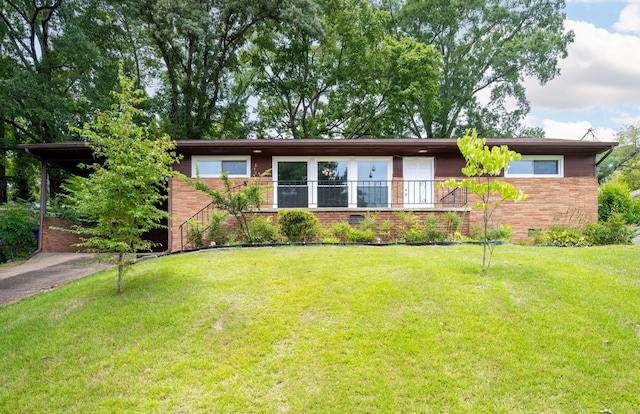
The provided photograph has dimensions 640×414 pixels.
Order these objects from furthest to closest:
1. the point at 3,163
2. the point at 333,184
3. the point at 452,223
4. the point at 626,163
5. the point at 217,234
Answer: the point at 626,163 → the point at 3,163 → the point at 333,184 → the point at 452,223 → the point at 217,234

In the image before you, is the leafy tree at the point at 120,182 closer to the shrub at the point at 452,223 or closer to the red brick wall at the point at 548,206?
the shrub at the point at 452,223

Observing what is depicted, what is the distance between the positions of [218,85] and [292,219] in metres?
14.7

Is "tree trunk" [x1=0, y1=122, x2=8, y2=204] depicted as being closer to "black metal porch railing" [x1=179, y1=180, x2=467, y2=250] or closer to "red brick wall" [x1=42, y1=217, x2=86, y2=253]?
"red brick wall" [x1=42, y1=217, x2=86, y2=253]

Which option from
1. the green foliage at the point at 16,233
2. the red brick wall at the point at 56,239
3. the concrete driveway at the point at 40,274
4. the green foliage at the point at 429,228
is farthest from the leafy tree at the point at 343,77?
the concrete driveway at the point at 40,274

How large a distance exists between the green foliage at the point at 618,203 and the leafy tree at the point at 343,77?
1018 cm

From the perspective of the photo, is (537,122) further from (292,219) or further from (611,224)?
(292,219)

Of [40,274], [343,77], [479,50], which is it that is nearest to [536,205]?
[343,77]

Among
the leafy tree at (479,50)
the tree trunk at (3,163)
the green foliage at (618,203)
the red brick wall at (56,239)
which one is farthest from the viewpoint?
the leafy tree at (479,50)

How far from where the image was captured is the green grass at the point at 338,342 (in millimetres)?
2953

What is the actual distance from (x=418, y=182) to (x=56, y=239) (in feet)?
40.5

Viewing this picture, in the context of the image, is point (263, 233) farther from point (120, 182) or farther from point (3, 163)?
point (3, 163)

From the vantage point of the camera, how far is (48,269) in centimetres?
854

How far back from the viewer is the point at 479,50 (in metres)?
23.2

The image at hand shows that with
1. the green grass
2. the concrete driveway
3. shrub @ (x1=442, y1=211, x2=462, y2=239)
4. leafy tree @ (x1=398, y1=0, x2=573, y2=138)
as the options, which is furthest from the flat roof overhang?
leafy tree @ (x1=398, y1=0, x2=573, y2=138)
